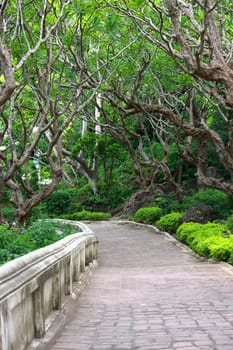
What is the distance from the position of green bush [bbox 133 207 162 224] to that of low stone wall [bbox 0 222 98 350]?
1991 centimetres

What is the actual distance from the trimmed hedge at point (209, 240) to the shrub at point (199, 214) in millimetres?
1134

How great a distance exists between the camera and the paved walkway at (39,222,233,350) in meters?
5.57

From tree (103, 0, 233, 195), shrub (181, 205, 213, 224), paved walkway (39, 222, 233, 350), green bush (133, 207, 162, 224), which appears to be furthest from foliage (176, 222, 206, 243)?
green bush (133, 207, 162, 224)

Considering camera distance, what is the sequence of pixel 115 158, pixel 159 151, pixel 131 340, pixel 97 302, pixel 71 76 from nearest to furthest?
pixel 131 340 → pixel 97 302 → pixel 71 76 → pixel 159 151 → pixel 115 158

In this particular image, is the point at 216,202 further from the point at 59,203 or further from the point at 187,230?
the point at 59,203

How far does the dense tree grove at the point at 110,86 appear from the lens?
→ 40.6ft

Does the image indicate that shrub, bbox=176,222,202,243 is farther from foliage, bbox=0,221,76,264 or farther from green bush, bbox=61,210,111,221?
green bush, bbox=61,210,111,221

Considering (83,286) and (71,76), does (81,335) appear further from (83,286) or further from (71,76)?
(71,76)

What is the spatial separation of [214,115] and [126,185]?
9095mm

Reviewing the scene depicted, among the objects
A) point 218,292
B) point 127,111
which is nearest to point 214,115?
point 127,111

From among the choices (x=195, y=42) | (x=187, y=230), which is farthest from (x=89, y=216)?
(x=195, y=42)

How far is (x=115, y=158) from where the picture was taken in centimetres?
3466

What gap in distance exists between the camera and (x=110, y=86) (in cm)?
2305

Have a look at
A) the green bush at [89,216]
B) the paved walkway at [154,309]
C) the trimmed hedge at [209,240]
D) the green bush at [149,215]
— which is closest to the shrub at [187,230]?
the trimmed hedge at [209,240]
